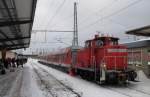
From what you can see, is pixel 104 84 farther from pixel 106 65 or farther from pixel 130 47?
pixel 130 47

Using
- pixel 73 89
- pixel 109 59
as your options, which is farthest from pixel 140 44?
pixel 73 89

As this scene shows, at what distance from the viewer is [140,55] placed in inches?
922

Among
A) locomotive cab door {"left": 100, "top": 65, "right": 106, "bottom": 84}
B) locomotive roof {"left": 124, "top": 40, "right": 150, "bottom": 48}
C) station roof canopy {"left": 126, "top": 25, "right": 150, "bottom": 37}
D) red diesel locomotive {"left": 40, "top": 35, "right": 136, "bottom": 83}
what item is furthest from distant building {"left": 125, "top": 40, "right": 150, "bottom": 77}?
locomotive cab door {"left": 100, "top": 65, "right": 106, "bottom": 84}

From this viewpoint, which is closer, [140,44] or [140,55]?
[140,44]

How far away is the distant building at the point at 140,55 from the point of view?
22145 millimetres

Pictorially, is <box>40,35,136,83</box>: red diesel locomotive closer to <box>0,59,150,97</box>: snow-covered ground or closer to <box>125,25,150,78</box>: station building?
<box>0,59,150,97</box>: snow-covered ground

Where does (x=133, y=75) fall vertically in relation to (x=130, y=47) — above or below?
below

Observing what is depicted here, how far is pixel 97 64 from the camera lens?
18641mm

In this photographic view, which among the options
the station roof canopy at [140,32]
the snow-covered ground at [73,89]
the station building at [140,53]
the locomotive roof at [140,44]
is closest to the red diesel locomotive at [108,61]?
the snow-covered ground at [73,89]

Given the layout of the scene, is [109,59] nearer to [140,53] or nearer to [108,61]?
[108,61]

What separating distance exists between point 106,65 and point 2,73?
55.5ft

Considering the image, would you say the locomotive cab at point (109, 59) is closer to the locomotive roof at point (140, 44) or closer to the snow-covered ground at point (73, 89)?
the snow-covered ground at point (73, 89)

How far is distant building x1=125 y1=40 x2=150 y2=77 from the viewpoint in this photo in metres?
22.1

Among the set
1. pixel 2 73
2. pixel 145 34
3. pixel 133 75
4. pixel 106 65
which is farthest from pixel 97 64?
pixel 2 73
